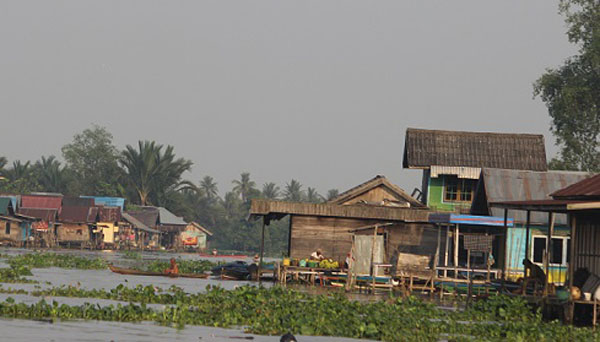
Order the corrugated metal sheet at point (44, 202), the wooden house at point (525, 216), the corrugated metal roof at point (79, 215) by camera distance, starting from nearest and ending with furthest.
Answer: the wooden house at point (525, 216)
the corrugated metal roof at point (79, 215)
the corrugated metal sheet at point (44, 202)

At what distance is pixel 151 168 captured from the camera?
9794 cm

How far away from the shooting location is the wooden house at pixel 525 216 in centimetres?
3694

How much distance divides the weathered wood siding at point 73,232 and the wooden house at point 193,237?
59.1 feet

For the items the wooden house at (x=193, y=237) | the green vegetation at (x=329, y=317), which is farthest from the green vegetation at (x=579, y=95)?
the wooden house at (x=193, y=237)

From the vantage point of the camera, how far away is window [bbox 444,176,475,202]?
44.5 meters

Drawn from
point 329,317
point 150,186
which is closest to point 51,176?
point 150,186

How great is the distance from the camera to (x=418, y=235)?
4081cm

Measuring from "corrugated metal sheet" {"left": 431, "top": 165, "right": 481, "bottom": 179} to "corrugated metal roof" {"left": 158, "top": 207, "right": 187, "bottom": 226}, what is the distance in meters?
60.5

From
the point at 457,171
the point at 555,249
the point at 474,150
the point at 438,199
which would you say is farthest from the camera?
the point at 474,150

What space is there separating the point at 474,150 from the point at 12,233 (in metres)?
52.1

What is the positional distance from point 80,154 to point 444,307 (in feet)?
421

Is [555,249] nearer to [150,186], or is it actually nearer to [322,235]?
[322,235]

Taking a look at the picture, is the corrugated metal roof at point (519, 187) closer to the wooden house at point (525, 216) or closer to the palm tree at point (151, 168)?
the wooden house at point (525, 216)

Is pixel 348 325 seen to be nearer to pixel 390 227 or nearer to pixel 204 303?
pixel 204 303
